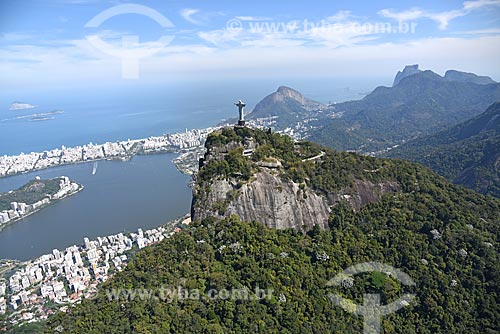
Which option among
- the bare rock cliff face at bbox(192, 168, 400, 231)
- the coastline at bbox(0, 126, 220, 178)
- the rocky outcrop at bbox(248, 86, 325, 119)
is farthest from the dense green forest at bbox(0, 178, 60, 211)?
the rocky outcrop at bbox(248, 86, 325, 119)

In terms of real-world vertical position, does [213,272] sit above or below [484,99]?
below

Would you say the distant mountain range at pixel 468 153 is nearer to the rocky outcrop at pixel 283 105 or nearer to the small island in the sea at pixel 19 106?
the rocky outcrop at pixel 283 105

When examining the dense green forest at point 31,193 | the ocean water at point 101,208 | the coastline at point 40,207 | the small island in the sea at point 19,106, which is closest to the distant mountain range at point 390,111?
the ocean water at point 101,208

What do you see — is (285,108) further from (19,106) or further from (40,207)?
(19,106)

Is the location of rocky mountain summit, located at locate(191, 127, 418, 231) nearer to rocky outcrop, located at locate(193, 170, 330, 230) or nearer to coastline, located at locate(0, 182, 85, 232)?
rocky outcrop, located at locate(193, 170, 330, 230)

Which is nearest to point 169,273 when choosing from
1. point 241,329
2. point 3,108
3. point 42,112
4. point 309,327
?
point 241,329

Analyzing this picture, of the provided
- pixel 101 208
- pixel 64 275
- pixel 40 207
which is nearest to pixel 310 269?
pixel 64 275

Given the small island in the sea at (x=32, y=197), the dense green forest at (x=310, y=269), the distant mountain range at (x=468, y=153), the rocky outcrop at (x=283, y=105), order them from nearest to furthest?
the dense green forest at (x=310, y=269) < the distant mountain range at (x=468, y=153) < the small island in the sea at (x=32, y=197) < the rocky outcrop at (x=283, y=105)

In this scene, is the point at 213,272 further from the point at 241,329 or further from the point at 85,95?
the point at 85,95
